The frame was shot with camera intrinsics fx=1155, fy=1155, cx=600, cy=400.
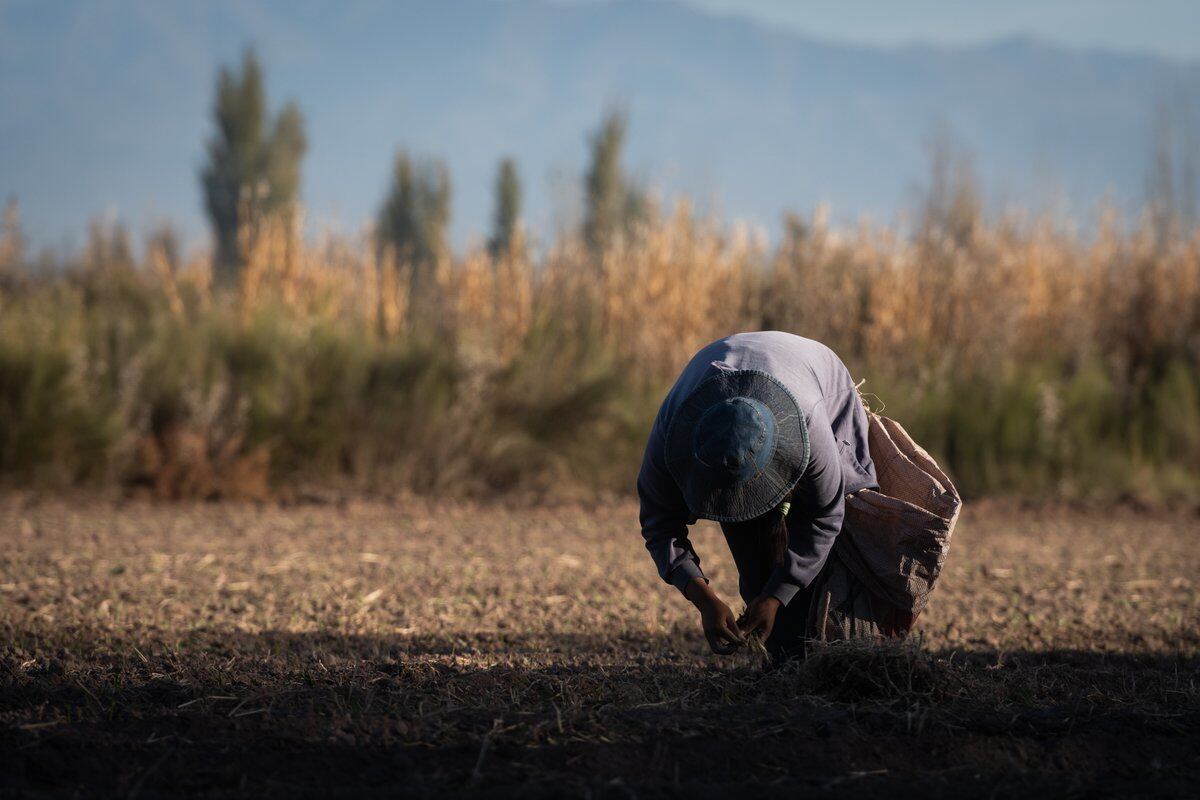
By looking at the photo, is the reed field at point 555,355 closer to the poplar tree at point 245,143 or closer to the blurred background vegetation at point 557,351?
the blurred background vegetation at point 557,351

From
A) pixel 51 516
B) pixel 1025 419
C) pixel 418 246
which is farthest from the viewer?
pixel 418 246

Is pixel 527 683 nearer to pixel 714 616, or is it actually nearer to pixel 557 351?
pixel 714 616

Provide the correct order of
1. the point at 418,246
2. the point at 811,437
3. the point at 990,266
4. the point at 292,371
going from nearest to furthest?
1. the point at 811,437
2. the point at 292,371
3. the point at 990,266
4. the point at 418,246

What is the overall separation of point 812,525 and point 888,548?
361 millimetres

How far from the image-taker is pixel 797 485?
3158 millimetres

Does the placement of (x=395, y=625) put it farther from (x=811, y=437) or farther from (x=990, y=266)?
(x=990, y=266)

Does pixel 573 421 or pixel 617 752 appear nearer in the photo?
Answer: pixel 617 752

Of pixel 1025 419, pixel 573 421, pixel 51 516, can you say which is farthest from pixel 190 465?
pixel 1025 419

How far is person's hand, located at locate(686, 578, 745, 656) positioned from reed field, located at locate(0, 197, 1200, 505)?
506cm

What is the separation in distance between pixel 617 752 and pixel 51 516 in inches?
211

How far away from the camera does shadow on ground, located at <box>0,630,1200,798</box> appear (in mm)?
2615

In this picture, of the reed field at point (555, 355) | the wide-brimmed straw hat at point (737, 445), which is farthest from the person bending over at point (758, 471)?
the reed field at point (555, 355)

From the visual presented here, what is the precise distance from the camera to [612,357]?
8.99 meters

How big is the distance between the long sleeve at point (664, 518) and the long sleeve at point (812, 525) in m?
0.24
